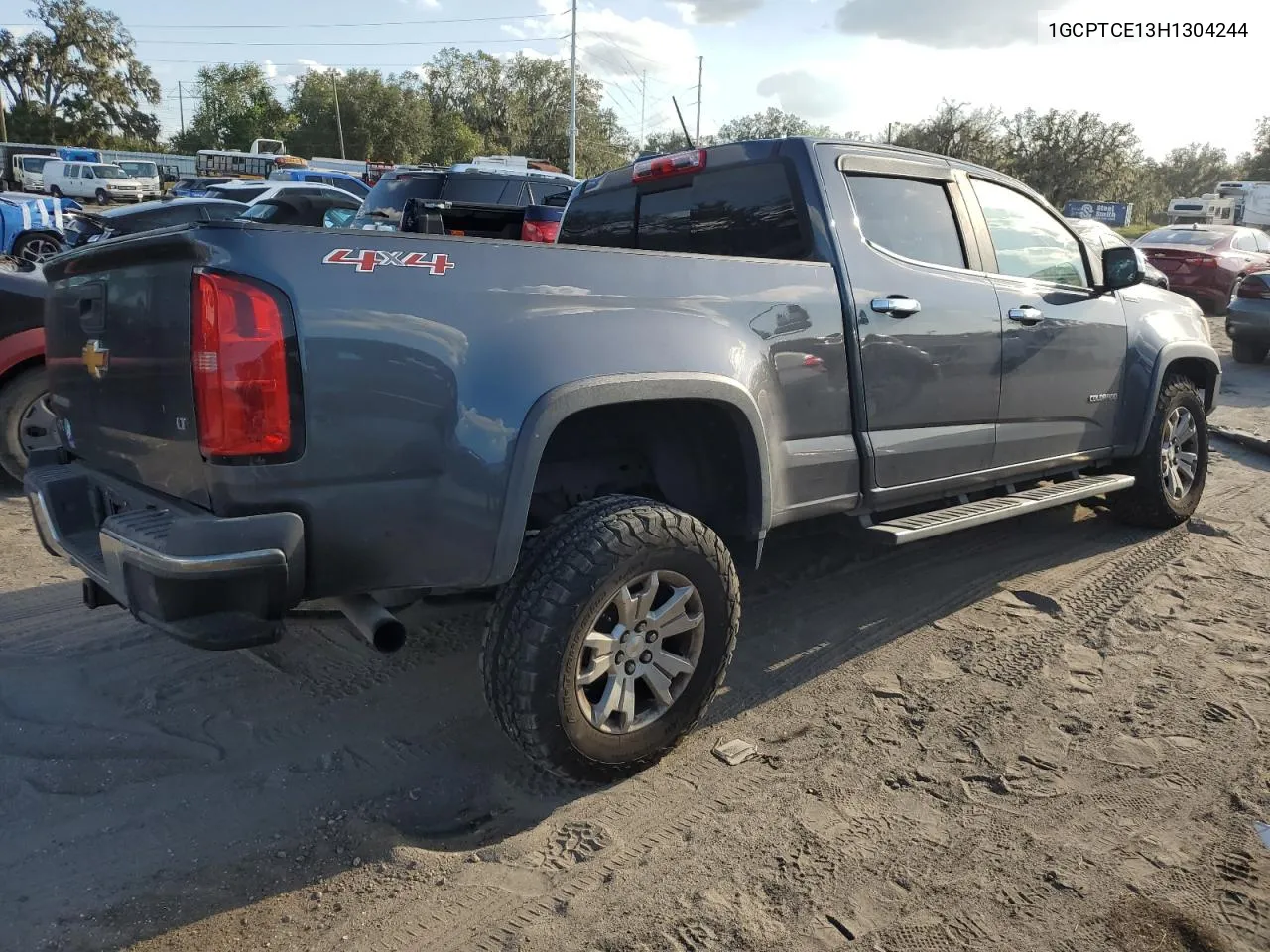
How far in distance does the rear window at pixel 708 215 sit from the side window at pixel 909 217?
31cm

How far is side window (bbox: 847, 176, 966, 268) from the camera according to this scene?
12.3 ft

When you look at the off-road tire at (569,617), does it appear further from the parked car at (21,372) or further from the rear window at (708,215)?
the parked car at (21,372)

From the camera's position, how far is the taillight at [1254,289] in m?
11.3

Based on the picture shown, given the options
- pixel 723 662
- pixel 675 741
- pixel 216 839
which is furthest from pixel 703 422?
pixel 216 839

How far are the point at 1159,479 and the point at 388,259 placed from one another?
4.67 m

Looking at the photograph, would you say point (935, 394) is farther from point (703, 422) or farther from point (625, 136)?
point (625, 136)

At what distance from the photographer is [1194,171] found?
80.7 metres

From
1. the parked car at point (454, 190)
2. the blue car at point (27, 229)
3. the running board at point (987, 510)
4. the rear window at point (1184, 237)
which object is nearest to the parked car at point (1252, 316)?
the rear window at point (1184, 237)

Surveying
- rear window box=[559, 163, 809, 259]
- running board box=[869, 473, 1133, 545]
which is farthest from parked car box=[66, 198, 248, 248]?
running board box=[869, 473, 1133, 545]

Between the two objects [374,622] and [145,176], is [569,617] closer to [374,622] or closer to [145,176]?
[374,622]

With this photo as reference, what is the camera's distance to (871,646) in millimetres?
3922

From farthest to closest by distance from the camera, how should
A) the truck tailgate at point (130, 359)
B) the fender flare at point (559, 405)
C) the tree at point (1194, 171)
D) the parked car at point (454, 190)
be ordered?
1. the tree at point (1194, 171)
2. the parked car at point (454, 190)
3. the fender flare at point (559, 405)
4. the truck tailgate at point (130, 359)

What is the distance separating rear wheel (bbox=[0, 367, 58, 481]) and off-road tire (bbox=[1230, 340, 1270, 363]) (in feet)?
41.6

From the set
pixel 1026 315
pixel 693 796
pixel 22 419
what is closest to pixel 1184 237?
pixel 1026 315
